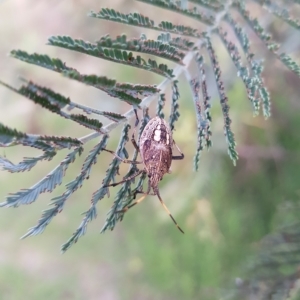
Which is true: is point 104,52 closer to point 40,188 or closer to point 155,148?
point 40,188

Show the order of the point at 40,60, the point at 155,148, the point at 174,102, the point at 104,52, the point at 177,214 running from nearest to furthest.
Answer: the point at 40,60
the point at 104,52
the point at 174,102
the point at 155,148
the point at 177,214

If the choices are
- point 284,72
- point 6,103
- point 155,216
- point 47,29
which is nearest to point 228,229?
point 155,216

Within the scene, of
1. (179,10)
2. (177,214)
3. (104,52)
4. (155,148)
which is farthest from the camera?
(177,214)

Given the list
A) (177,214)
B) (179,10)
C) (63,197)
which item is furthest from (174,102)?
(177,214)

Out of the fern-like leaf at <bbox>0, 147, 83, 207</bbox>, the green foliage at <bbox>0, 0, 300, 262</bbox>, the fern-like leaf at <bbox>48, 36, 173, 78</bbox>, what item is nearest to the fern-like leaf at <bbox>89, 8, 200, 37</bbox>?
the green foliage at <bbox>0, 0, 300, 262</bbox>

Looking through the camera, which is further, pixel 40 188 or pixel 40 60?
pixel 40 188

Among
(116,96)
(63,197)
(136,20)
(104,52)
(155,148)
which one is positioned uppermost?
(136,20)

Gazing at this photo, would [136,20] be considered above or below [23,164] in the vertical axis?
above

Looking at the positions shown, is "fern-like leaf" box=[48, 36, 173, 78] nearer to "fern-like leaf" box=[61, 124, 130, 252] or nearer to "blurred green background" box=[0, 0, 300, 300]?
"fern-like leaf" box=[61, 124, 130, 252]
